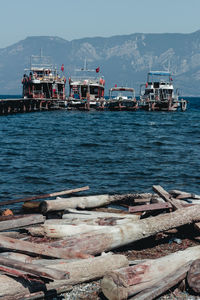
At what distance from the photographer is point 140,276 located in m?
6.02

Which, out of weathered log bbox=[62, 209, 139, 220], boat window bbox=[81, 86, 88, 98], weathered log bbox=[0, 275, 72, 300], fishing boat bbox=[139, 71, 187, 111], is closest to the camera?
weathered log bbox=[0, 275, 72, 300]

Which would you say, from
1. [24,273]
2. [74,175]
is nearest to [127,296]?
[24,273]

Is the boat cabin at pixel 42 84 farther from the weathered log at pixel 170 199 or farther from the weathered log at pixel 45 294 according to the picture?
the weathered log at pixel 45 294

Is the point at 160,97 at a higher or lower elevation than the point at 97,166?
higher

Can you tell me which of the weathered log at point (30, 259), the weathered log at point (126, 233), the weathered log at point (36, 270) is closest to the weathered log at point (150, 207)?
the weathered log at point (126, 233)

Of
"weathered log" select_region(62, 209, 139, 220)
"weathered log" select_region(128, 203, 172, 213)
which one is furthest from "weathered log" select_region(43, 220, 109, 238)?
"weathered log" select_region(128, 203, 172, 213)

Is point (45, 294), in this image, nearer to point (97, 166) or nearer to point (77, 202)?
point (77, 202)

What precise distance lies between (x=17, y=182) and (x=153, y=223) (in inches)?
365

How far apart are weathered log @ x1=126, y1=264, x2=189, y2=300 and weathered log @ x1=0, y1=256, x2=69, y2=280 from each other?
1.09 m

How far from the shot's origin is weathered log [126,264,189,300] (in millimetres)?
5762

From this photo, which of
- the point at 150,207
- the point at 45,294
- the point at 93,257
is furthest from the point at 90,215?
the point at 45,294

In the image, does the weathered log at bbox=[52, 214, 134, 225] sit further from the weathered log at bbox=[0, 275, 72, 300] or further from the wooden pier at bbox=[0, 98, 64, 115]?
the wooden pier at bbox=[0, 98, 64, 115]

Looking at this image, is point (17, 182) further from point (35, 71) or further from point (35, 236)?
point (35, 71)

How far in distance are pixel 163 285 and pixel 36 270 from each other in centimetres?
176
